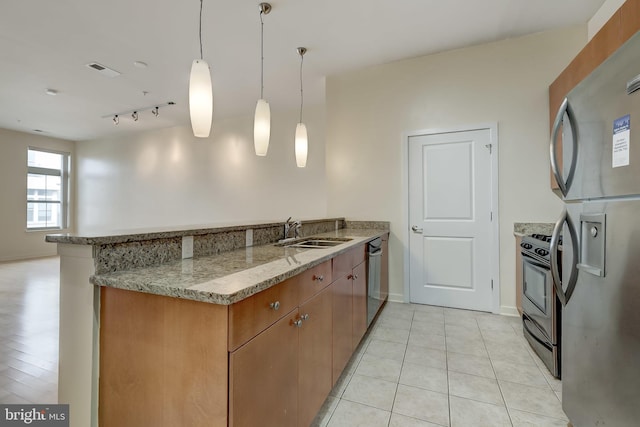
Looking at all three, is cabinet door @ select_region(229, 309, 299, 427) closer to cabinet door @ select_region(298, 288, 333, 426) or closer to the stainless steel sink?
cabinet door @ select_region(298, 288, 333, 426)

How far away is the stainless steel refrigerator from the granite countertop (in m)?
1.20

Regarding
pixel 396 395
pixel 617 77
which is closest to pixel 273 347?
pixel 396 395

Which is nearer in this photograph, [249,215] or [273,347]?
[273,347]

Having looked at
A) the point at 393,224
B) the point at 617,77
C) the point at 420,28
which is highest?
the point at 420,28

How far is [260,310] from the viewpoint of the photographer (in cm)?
105

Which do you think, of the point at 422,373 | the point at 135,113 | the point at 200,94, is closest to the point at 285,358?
the point at 422,373

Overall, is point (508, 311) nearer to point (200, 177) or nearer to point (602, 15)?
point (602, 15)

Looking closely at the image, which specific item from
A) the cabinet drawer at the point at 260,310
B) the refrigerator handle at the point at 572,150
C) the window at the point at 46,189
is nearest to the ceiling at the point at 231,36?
the refrigerator handle at the point at 572,150

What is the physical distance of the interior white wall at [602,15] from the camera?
2.42m

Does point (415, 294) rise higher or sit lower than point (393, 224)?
lower

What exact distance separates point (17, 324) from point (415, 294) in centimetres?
422

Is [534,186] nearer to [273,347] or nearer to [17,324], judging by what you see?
[273,347]

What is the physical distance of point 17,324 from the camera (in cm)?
290

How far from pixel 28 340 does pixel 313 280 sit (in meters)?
2.84
